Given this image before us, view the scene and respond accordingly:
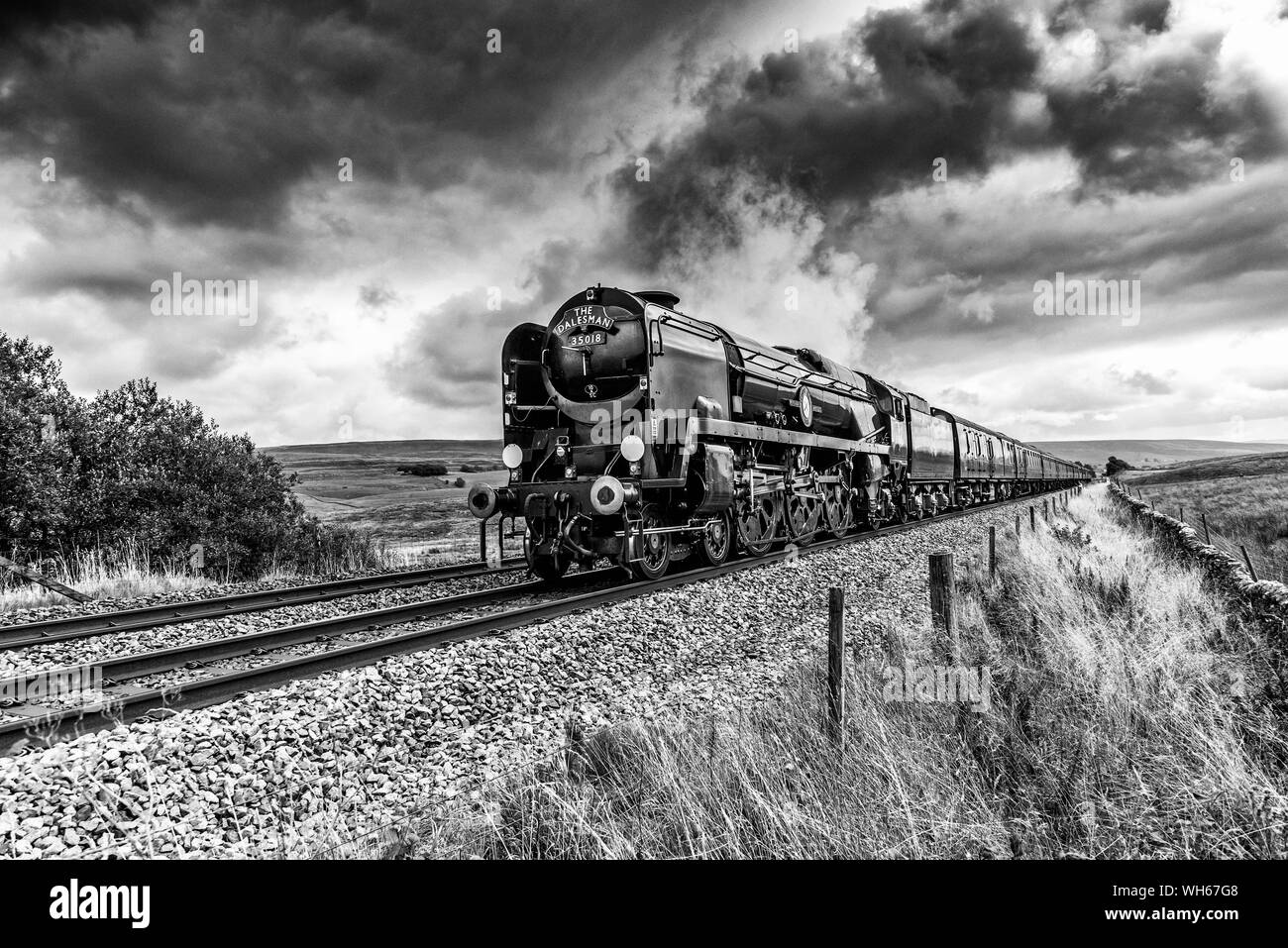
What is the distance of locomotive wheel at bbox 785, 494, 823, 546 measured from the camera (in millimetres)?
15037

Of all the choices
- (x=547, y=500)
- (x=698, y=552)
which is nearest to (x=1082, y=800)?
(x=547, y=500)

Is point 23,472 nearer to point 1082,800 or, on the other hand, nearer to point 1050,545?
point 1082,800

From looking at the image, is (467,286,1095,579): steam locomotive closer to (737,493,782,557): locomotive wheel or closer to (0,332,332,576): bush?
(737,493,782,557): locomotive wheel

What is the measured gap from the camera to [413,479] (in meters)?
65.0

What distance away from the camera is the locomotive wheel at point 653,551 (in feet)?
35.1

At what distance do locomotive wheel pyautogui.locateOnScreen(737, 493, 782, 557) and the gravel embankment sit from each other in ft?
16.0

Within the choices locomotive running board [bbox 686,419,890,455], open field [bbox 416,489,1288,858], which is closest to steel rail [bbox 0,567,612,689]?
locomotive running board [bbox 686,419,890,455]

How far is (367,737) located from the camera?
465cm

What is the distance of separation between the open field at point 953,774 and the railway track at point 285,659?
2.63 metres

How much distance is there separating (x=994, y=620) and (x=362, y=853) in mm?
7970

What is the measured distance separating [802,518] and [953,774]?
1168 centimetres
